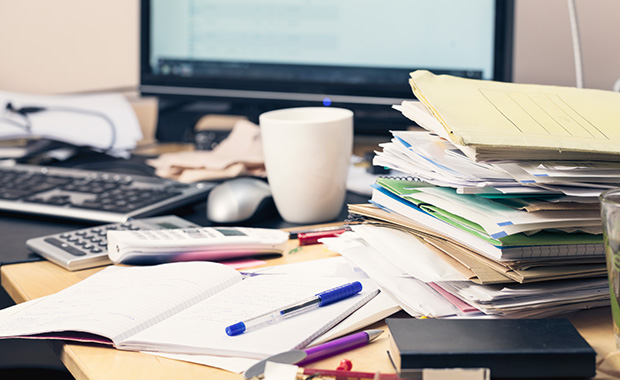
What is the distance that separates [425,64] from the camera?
0.92m

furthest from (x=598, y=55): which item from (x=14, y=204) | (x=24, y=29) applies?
(x=24, y=29)

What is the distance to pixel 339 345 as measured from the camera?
39 cm

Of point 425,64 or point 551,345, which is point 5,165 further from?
point 551,345

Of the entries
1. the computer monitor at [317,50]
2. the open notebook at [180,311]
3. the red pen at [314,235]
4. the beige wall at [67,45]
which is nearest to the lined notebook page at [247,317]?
the open notebook at [180,311]

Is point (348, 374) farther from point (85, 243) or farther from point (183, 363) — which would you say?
point (85, 243)

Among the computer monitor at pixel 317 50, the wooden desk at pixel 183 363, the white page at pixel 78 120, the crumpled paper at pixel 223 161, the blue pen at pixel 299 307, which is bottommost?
the wooden desk at pixel 183 363

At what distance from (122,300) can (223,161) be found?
1.52 ft

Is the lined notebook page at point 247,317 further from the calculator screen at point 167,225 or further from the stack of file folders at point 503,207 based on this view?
the calculator screen at point 167,225

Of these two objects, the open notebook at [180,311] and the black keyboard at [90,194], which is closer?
the open notebook at [180,311]

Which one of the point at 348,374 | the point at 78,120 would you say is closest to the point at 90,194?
the point at 78,120

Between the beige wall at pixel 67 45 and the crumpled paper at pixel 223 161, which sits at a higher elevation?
the beige wall at pixel 67 45

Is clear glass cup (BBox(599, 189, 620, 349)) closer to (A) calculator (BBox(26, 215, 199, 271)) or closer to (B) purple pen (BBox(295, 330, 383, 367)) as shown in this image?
(B) purple pen (BBox(295, 330, 383, 367))

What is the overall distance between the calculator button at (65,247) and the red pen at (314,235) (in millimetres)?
199

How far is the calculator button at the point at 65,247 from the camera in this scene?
1.87ft
